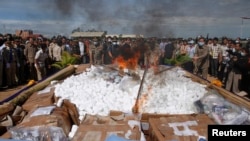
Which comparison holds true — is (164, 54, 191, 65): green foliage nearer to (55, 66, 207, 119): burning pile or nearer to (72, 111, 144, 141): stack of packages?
(55, 66, 207, 119): burning pile

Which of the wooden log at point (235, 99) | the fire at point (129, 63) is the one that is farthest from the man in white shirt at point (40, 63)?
the wooden log at point (235, 99)

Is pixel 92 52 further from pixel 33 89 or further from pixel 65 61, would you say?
pixel 33 89

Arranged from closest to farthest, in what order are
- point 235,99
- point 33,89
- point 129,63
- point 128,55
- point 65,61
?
point 235,99, point 33,89, point 129,63, point 128,55, point 65,61

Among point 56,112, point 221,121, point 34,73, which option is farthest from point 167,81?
point 34,73

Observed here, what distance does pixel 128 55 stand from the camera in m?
10.2

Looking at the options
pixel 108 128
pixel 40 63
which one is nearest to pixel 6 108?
pixel 108 128

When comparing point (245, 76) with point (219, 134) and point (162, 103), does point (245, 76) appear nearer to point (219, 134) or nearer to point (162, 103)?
point (162, 103)

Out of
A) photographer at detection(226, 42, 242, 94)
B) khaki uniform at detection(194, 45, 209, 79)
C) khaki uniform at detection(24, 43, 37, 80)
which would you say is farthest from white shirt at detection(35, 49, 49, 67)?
photographer at detection(226, 42, 242, 94)

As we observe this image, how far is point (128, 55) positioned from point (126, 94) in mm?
4181

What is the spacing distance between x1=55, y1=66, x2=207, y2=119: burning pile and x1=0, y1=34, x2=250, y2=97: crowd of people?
2790 mm

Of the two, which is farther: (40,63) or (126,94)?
(40,63)

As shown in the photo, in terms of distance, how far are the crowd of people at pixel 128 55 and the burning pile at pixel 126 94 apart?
2.79 meters

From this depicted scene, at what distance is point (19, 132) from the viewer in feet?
13.9

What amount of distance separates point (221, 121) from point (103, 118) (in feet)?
6.23
